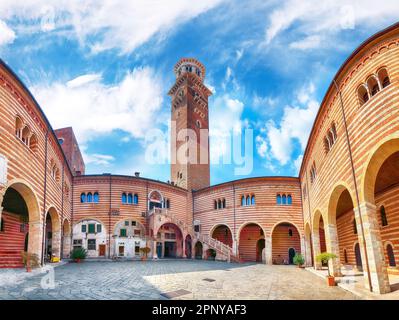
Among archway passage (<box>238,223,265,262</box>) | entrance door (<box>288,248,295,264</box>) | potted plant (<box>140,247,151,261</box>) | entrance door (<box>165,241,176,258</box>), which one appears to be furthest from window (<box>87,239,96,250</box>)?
entrance door (<box>288,248,295,264</box>)

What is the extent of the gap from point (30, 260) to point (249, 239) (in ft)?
70.3

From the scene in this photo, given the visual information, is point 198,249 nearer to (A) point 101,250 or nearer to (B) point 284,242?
(B) point 284,242

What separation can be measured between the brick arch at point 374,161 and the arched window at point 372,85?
232 cm

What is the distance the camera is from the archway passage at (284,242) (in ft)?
94.2

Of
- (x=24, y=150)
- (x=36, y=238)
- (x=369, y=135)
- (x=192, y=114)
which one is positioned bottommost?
(x=36, y=238)

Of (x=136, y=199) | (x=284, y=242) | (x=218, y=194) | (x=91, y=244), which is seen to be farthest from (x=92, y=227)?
(x=284, y=242)

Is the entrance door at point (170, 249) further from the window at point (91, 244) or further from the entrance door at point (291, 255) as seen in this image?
the entrance door at point (291, 255)

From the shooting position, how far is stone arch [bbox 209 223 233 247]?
31.8 meters

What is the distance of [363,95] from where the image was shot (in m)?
10.9
